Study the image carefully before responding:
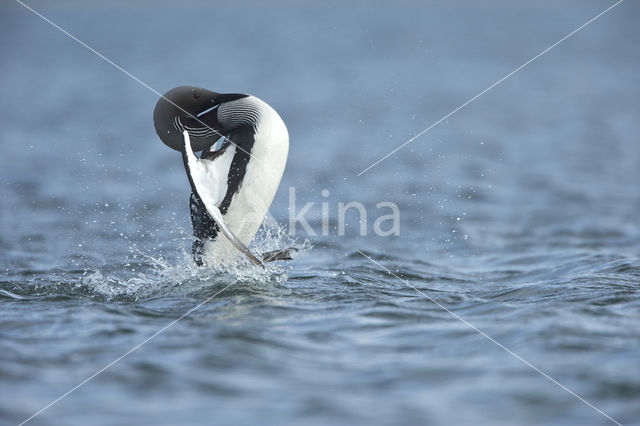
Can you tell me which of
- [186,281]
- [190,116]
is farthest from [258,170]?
[186,281]

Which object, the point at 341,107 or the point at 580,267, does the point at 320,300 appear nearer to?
the point at 580,267

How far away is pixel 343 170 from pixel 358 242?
17.3ft

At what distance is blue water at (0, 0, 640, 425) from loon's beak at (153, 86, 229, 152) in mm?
1083

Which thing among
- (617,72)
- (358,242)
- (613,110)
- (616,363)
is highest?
(617,72)

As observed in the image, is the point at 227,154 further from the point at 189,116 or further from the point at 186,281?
the point at 186,281

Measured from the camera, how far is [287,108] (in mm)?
22781

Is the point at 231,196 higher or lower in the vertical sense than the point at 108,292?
higher

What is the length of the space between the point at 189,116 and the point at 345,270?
7.37ft

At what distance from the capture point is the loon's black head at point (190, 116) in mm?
6617

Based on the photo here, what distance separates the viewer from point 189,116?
21.9 feet

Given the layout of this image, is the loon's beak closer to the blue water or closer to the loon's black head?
the loon's black head

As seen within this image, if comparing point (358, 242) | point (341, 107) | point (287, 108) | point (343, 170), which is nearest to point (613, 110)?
point (341, 107)

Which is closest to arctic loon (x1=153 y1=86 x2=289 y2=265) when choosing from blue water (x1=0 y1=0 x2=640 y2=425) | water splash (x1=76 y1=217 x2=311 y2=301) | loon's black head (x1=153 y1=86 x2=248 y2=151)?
loon's black head (x1=153 y1=86 x2=248 y2=151)

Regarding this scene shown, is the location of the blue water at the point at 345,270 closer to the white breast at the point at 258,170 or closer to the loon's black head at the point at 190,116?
the white breast at the point at 258,170
